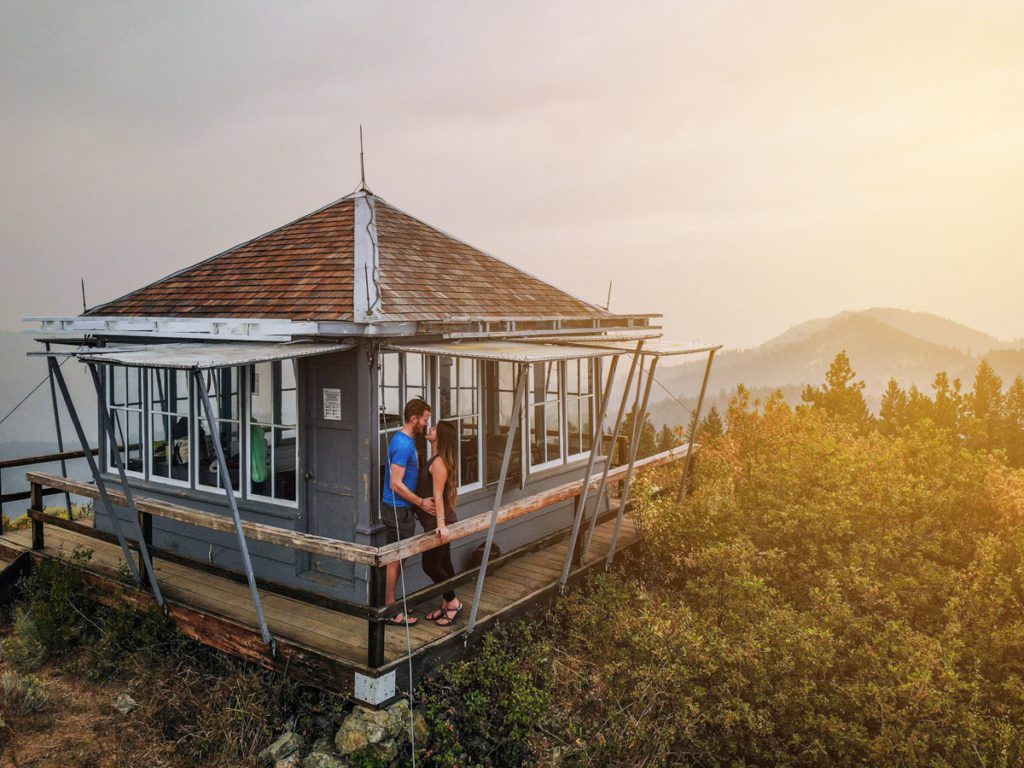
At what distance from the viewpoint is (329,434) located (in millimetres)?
7195

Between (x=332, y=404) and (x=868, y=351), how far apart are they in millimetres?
155336

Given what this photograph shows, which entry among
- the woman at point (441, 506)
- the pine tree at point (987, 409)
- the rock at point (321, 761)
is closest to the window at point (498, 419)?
the woman at point (441, 506)

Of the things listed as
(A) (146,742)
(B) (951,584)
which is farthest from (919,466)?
(A) (146,742)

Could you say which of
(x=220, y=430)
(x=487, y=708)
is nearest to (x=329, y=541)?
(x=487, y=708)

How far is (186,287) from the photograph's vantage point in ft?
30.5

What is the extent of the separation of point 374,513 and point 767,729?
156 inches

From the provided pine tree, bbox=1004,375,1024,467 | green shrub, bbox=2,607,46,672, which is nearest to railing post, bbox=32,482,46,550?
green shrub, bbox=2,607,46,672

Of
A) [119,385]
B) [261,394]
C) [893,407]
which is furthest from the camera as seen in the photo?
[893,407]

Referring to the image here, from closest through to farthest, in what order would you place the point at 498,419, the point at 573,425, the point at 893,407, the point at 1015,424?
the point at 498,419
the point at 573,425
the point at 1015,424
the point at 893,407

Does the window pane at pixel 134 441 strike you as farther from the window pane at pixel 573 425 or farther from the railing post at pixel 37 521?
the window pane at pixel 573 425

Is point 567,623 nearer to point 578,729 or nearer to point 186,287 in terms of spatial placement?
point 578,729

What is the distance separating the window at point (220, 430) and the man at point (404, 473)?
7.81 ft

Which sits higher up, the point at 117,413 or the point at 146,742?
the point at 117,413

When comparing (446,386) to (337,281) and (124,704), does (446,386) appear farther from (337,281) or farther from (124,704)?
(124,704)
